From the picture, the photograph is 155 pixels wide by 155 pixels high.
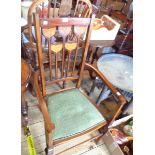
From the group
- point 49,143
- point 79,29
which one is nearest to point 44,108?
point 49,143

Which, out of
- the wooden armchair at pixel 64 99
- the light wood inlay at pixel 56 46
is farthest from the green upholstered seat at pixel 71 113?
the light wood inlay at pixel 56 46

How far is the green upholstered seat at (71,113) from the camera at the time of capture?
1016 mm

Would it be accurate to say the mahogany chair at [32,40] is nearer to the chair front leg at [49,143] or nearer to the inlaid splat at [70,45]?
the inlaid splat at [70,45]

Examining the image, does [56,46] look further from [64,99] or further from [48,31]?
[64,99]

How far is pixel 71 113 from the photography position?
1.10 meters

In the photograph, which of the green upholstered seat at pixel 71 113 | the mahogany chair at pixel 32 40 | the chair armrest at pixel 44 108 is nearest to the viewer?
the chair armrest at pixel 44 108

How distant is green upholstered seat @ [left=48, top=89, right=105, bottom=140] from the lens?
102 cm

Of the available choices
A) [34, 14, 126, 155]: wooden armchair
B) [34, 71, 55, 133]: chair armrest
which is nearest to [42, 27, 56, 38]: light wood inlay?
[34, 14, 126, 155]: wooden armchair
